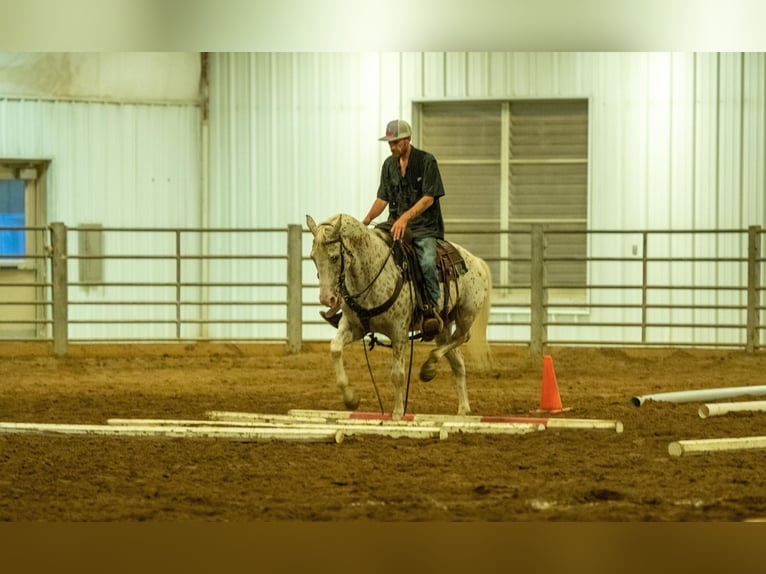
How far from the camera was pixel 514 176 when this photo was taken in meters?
13.0

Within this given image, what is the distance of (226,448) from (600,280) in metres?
6.51

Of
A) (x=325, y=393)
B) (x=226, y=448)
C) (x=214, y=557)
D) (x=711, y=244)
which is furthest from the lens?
(x=711, y=244)

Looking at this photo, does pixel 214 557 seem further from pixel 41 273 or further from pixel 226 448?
pixel 41 273

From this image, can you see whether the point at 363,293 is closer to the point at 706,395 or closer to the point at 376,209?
the point at 376,209

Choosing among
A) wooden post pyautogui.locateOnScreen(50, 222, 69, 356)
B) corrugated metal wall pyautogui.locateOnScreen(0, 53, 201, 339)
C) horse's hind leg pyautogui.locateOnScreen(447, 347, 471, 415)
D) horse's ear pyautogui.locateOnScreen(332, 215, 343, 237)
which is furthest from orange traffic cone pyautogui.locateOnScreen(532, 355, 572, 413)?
corrugated metal wall pyautogui.locateOnScreen(0, 53, 201, 339)

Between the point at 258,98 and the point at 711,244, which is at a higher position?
the point at 258,98

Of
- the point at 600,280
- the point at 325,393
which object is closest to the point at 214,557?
the point at 325,393

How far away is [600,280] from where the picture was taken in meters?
12.4

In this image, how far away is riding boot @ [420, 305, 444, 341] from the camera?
744cm

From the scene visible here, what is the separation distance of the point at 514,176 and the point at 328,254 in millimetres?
6548

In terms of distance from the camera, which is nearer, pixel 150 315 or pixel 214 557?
pixel 214 557

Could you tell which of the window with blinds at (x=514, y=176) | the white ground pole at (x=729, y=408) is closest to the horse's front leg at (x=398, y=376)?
the white ground pole at (x=729, y=408)

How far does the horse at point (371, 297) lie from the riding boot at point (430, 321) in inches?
3.3

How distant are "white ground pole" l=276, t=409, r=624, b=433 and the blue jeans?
694 millimetres
